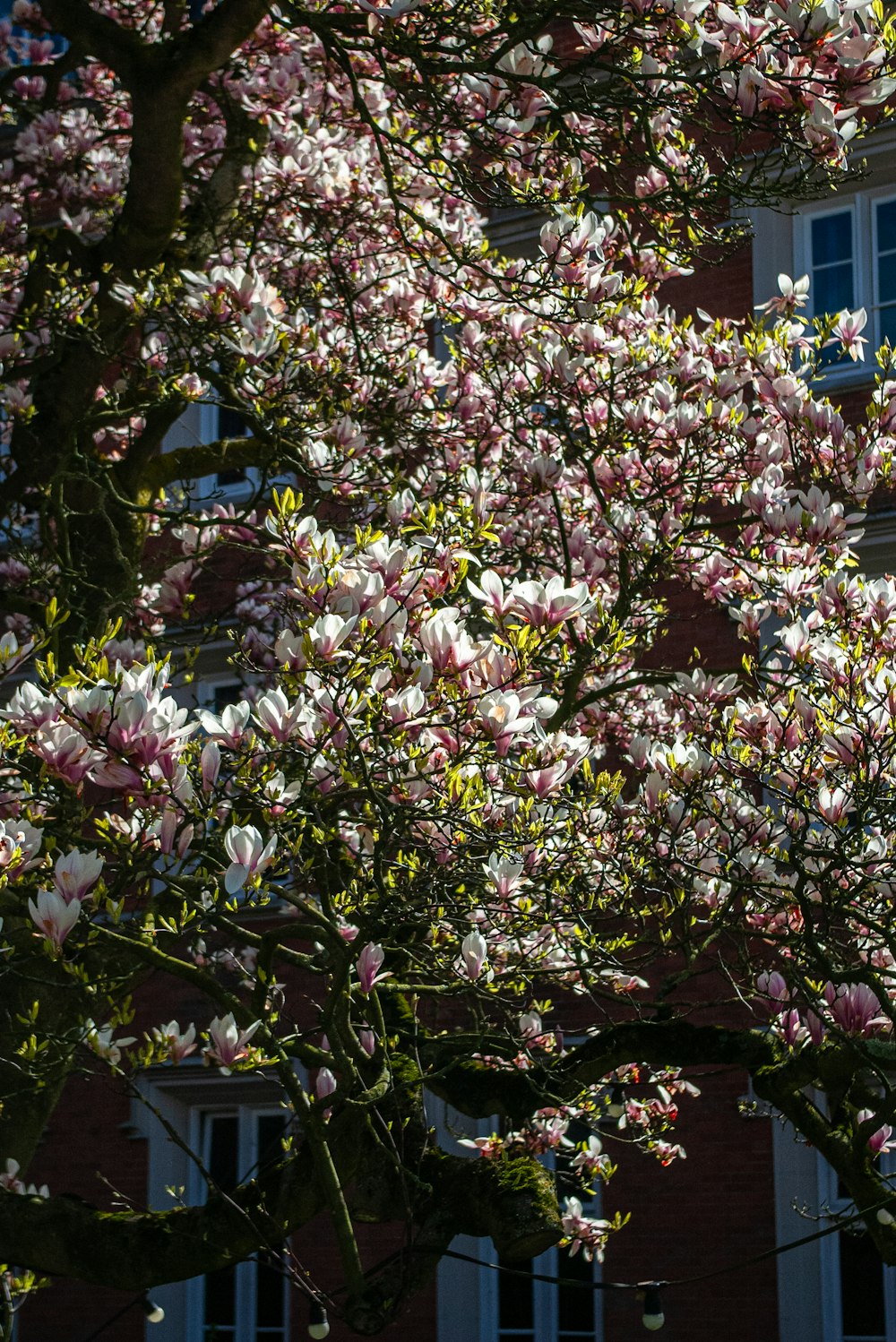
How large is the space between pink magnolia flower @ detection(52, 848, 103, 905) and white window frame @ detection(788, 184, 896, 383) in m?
9.03

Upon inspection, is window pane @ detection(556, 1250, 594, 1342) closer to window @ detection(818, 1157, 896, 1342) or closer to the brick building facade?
the brick building facade

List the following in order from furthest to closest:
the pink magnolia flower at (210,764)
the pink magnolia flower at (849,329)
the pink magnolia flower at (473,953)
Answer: the pink magnolia flower at (849,329) < the pink magnolia flower at (473,953) < the pink magnolia flower at (210,764)

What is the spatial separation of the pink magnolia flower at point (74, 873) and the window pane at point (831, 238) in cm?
994

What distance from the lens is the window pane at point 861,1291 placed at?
969cm

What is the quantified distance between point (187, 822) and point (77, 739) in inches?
14.4

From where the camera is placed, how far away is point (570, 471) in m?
7.63

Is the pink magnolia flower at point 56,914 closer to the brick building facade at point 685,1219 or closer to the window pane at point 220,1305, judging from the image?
the brick building facade at point 685,1219

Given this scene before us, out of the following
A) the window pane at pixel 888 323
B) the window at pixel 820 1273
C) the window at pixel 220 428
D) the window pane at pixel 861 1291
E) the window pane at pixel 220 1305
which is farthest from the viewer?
the window at pixel 220 428

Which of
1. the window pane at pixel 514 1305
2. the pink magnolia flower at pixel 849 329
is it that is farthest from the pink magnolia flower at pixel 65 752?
the window pane at pixel 514 1305

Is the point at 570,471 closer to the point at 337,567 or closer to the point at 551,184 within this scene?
the point at 551,184

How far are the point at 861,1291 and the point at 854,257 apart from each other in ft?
24.7

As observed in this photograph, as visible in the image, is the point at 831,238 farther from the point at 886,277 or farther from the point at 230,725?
the point at 230,725

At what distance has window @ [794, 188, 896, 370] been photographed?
1151 centimetres

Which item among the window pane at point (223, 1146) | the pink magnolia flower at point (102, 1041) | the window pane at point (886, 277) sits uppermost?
the window pane at point (886, 277)
